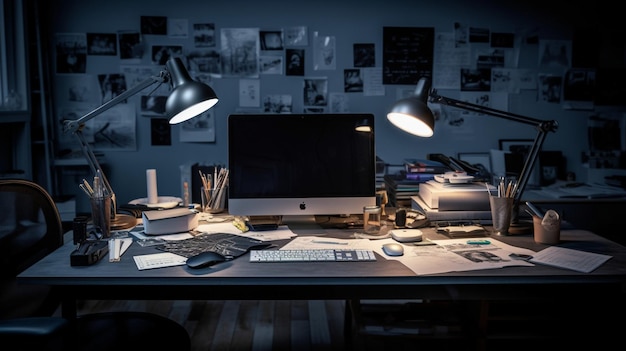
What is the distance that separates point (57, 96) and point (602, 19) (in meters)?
3.84

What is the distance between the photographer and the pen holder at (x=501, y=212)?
2.14 meters

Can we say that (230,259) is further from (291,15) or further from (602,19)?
(602,19)

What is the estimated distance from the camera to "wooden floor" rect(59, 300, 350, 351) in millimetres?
2816

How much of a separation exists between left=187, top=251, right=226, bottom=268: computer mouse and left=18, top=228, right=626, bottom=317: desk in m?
0.02

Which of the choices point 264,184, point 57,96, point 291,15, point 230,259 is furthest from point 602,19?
point 57,96

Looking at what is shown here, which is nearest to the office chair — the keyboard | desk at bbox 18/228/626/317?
desk at bbox 18/228/626/317

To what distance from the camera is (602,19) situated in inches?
156

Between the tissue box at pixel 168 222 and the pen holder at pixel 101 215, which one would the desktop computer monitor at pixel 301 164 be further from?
the pen holder at pixel 101 215

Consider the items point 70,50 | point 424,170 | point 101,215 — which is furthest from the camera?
point 70,50

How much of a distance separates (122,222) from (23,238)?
430mm

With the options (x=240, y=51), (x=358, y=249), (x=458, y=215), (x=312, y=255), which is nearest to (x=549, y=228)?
(x=458, y=215)

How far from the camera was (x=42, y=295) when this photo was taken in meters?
1.86

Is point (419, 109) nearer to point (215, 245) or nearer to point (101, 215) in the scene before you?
point (215, 245)

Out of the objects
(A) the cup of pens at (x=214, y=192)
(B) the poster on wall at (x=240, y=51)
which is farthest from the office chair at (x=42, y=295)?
(B) the poster on wall at (x=240, y=51)
